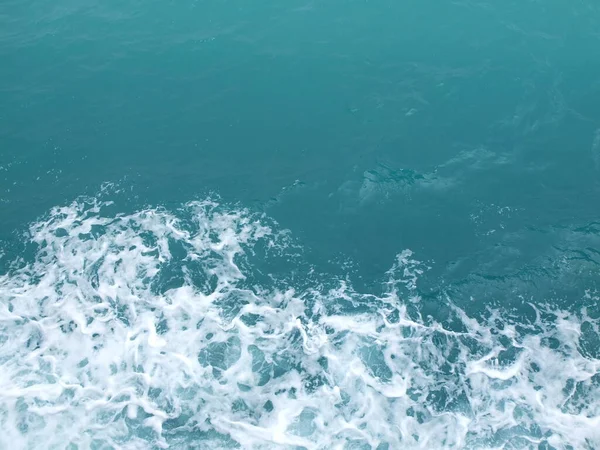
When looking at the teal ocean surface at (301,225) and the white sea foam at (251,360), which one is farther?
the teal ocean surface at (301,225)

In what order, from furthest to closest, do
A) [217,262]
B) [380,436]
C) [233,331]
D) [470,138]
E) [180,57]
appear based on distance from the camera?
[180,57]
[470,138]
[217,262]
[233,331]
[380,436]

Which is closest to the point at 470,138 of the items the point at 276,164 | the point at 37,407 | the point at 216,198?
the point at 276,164

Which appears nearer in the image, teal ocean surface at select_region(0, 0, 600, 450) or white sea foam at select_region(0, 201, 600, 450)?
white sea foam at select_region(0, 201, 600, 450)

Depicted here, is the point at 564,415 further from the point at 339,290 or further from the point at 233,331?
Answer: the point at 233,331

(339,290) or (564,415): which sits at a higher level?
(339,290)

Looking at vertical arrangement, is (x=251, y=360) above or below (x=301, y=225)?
below
